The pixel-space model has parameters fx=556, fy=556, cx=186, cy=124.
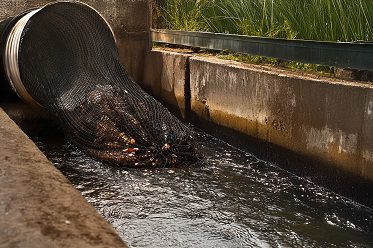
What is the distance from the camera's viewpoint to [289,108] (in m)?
4.53

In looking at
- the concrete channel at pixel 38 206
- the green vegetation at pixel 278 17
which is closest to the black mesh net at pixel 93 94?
the green vegetation at pixel 278 17

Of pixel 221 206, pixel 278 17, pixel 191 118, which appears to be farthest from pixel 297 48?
pixel 191 118

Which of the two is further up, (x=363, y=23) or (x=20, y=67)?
(x=363, y=23)

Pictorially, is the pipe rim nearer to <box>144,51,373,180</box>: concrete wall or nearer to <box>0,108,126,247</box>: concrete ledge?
<box>144,51,373,180</box>: concrete wall

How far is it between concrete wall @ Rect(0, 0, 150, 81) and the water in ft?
9.59

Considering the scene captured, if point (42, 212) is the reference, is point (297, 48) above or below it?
above

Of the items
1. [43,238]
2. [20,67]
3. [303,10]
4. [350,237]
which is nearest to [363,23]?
[303,10]

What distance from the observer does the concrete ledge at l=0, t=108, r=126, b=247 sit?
1.51 metres

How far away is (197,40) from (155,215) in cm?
347

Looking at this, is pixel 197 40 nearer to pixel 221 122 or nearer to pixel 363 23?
pixel 221 122

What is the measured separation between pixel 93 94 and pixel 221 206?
7.19 feet

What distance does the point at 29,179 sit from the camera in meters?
2.04

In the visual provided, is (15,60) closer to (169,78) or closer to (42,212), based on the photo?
(169,78)

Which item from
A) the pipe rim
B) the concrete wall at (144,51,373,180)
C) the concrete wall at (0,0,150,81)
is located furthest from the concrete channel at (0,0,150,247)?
the concrete wall at (0,0,150,81)
